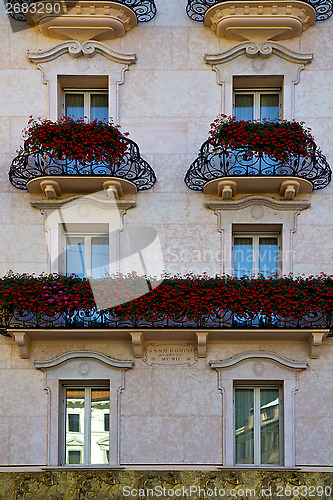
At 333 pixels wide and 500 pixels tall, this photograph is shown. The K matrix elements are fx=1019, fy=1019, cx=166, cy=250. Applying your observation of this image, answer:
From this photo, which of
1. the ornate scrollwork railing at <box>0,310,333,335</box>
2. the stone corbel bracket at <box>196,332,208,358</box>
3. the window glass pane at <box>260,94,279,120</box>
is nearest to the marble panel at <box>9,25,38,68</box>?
the window glass pane at <box>260,94,279,120</box>

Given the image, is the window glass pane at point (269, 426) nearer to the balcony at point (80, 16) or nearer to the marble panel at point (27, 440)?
the marble panel at point (27, 440)

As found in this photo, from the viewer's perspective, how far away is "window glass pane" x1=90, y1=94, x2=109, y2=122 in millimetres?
22938

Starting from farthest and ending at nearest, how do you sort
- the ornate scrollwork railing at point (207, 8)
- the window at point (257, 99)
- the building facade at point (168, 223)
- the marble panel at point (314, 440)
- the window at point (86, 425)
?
the window at point (257, 99) → the ornate scrollwork railing at point (207, 8) → the window at point (86, 425) → the building facade at point (168, 223) → the marble panel at point (314, 440)

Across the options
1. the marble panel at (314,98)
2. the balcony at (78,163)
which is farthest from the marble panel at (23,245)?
the marble panel at (314,98)

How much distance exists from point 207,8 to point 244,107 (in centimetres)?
234

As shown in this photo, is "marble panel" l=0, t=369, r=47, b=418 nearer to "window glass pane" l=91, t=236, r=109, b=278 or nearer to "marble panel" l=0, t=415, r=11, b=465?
"marble panel" l=0, t=415, r=11, b=465

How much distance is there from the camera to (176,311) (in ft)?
66.8

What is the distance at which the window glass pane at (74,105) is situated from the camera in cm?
2298

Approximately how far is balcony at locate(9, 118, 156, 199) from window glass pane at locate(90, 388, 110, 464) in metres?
4.24

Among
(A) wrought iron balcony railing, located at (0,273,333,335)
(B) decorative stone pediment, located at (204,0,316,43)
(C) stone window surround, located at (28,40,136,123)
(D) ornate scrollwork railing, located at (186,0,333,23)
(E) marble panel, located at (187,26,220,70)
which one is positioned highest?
(D) ornate scrollwork railing, located at (186,0,333,23)

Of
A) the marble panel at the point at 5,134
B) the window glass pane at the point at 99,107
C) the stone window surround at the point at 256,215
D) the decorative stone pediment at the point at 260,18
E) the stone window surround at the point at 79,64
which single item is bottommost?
the stone window surround at the point at 256,215

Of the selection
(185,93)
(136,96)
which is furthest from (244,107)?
(136,96)

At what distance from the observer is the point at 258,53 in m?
22.5

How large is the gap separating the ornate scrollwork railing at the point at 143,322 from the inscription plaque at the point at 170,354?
47 centimetres
